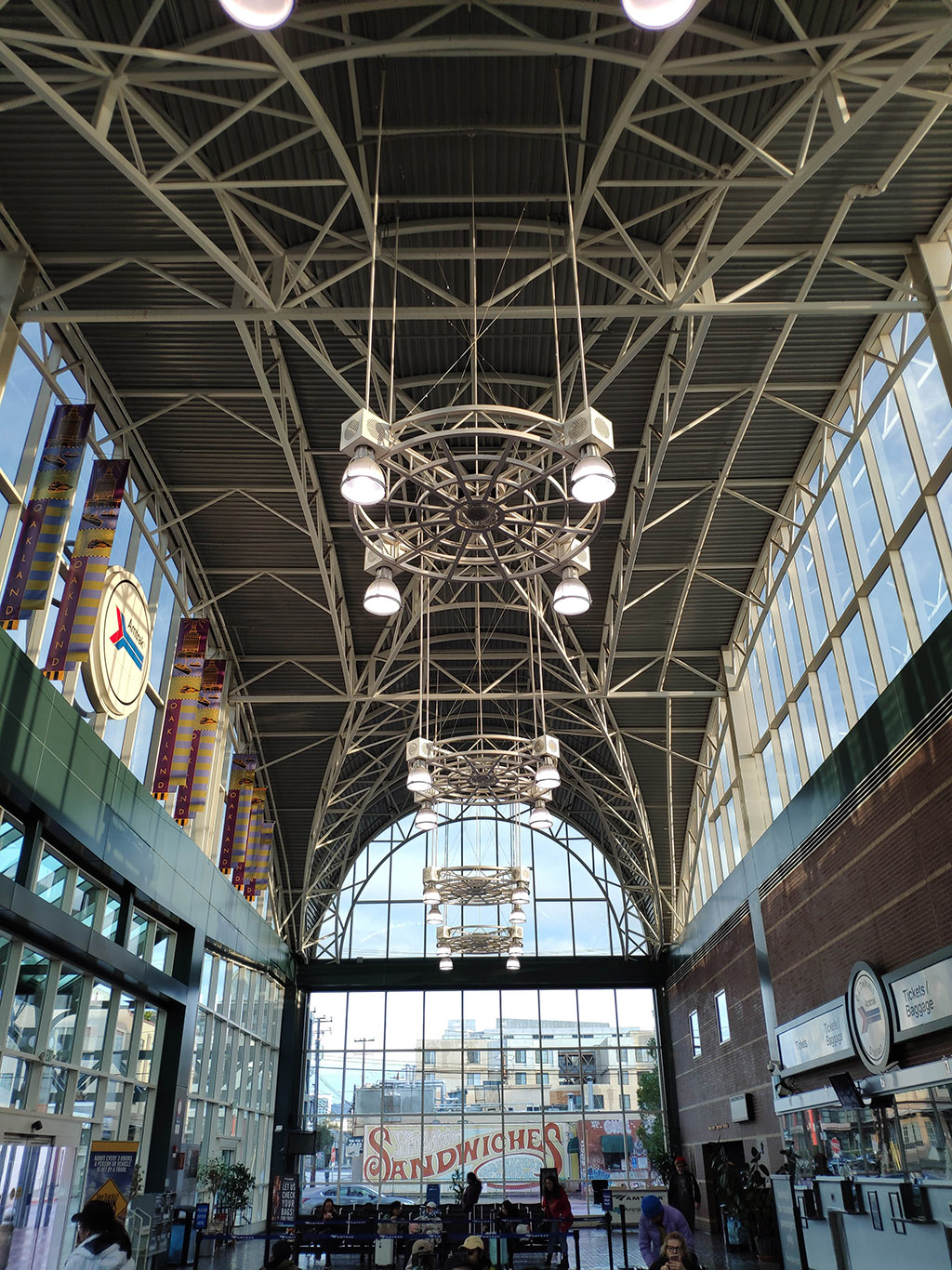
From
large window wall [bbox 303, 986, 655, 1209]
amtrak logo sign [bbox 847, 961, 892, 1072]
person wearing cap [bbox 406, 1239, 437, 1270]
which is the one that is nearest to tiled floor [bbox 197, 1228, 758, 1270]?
person wearing cap [bbox 406, 1239, 437, 1270]

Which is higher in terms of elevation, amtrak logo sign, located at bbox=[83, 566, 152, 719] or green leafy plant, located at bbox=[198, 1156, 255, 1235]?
amtrak logo sign, located at bbox=[83, 566, 152, 719]

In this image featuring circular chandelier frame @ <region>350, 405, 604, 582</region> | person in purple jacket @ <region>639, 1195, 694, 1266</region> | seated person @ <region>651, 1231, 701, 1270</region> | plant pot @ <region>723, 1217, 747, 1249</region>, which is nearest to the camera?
seated person @ <region>651, 1231, 701, 1270</region>

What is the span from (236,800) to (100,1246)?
62.2 ft

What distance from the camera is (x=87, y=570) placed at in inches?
628

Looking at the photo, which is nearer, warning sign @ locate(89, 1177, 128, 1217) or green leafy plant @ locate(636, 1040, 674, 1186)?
warning sign @ locate(89, 1177, 128, 1217)

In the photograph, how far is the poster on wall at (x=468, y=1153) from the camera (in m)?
34.9

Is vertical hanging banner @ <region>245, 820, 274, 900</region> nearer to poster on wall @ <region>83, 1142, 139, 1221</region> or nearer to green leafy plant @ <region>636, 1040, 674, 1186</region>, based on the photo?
poster on wall @ <region>83, 1142, 139, 1221</region>

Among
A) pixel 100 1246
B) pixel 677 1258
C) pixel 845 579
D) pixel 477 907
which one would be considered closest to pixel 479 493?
pixel 677 1258

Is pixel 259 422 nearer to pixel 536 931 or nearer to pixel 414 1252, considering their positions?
pixel 414 1252

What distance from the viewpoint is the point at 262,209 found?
14539 millimetres

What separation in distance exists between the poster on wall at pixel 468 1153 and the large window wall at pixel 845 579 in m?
15.7

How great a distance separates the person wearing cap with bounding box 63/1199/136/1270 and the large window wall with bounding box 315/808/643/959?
Answer: 94.5 feet

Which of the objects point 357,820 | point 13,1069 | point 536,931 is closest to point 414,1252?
point 13,1069

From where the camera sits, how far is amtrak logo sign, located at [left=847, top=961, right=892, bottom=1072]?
14.3m
